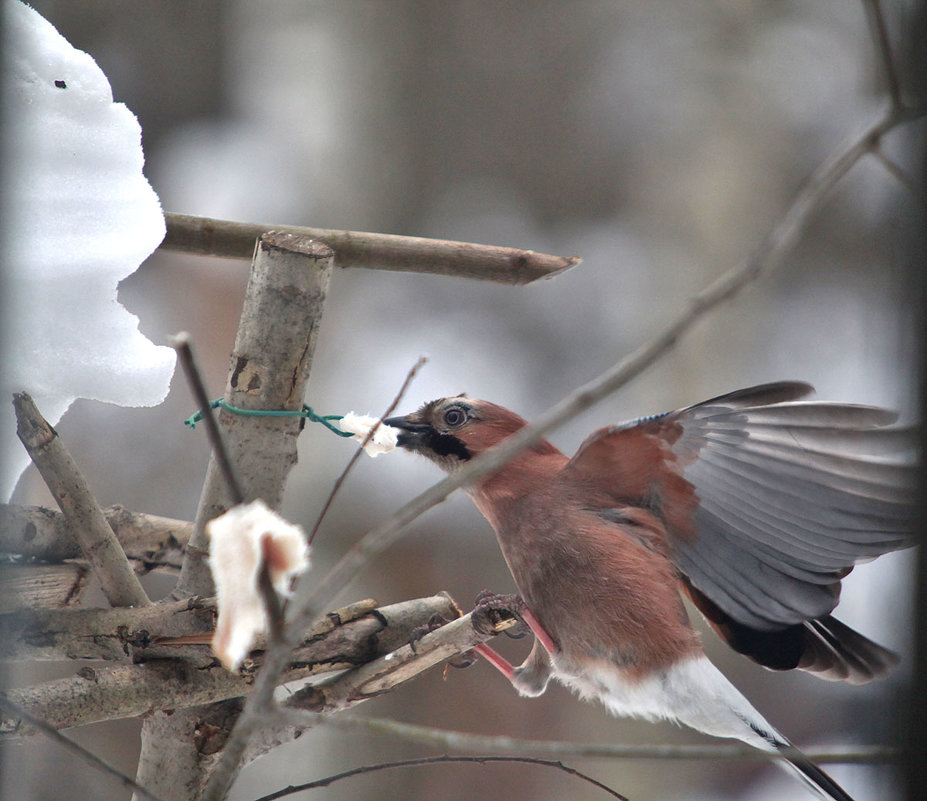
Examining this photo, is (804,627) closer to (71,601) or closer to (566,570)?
(566,570)

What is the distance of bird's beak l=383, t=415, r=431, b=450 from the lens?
1.16m

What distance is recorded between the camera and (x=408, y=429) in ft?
3.80

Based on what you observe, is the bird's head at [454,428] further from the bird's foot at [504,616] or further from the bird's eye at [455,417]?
the bird's foot at [504,616]

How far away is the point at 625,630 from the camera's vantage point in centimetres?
101

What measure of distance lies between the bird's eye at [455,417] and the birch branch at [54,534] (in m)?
0.34

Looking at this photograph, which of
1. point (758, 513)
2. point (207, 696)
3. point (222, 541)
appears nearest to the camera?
point (222, 541)

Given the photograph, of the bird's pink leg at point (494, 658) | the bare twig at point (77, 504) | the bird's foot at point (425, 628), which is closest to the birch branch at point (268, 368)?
the bare twig at point (77, 504)

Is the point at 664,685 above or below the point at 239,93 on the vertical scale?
below

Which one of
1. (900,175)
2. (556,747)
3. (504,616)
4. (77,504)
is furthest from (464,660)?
(900,175)

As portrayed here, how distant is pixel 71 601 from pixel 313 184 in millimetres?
1967

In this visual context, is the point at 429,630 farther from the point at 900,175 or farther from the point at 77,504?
the point at 900,175

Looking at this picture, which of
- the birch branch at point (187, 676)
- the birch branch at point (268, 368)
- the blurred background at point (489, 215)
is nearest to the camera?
the birch branch at point (187, 676)

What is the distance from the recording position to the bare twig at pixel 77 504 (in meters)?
0.75

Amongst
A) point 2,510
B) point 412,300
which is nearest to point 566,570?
Answer: point 2,510
